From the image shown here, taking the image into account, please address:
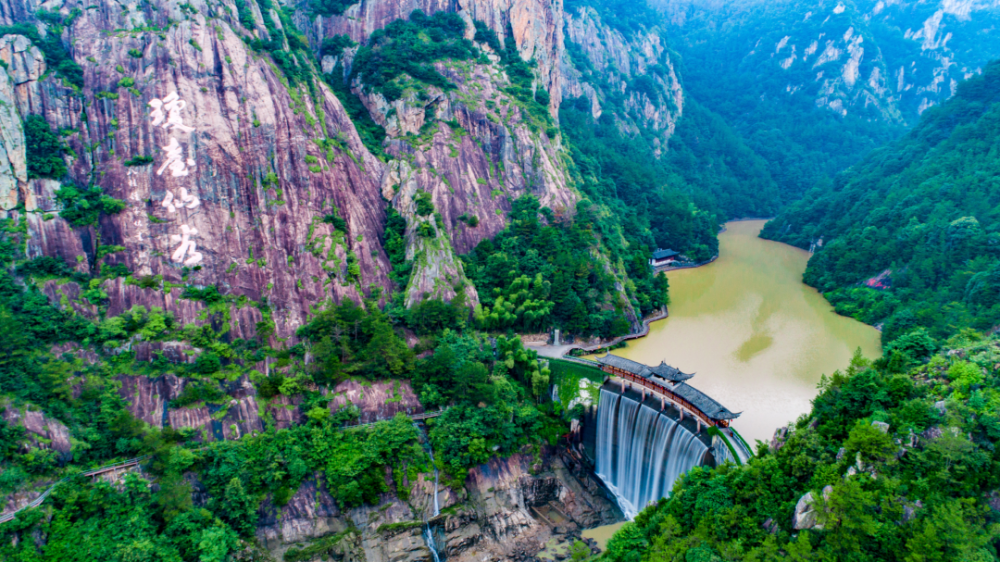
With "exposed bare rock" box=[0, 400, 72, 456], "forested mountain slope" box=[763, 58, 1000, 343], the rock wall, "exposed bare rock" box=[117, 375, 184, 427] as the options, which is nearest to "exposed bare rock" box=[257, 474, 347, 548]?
"exposed bare rock" box=[117, 375, 184, 427]

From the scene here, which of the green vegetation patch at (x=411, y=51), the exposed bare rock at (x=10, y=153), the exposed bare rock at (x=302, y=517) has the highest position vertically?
the green vegetation patch at (x=411, y=51)

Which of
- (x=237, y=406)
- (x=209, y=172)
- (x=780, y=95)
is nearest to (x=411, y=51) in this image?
(x=209, y=172)

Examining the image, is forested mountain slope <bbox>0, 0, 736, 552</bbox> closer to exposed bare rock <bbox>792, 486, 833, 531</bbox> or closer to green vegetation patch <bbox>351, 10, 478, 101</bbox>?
green vegetation patch <bbox>351, 10, 478, 101</bbox>

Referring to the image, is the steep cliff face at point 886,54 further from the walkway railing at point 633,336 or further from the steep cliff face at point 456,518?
the steep cliff face at point 456,518

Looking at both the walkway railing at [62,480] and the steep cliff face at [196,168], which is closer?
the walkway railing at [62,480]

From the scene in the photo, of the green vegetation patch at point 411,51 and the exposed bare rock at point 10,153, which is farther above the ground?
the green vegetation patch at point 411,51

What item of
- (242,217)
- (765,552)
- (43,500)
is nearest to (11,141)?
Answer: (242,217)

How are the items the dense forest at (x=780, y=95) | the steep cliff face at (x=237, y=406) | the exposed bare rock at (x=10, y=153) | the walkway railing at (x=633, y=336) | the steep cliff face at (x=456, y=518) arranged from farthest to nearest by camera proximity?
the dense forest at (x=780, y=95) < the walkway railing at (x=633, y=336) < the exposed bare rock at (x=10, y=153) < the steep cliff face at (x=237, y=406) < the steep cliff face at (x=456, y=518)

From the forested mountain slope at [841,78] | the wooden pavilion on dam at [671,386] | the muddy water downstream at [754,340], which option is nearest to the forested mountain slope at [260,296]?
the wooden pavilion on dam at [671,386]

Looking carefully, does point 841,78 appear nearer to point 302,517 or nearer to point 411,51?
point 411,51
